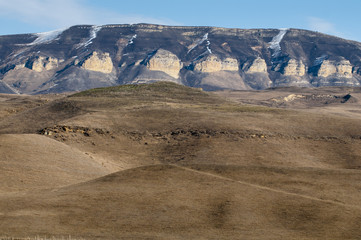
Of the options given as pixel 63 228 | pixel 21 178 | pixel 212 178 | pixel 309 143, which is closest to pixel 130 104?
pixel 309 143

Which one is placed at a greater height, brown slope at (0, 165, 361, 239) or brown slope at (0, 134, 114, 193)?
brown slope at (0, 165, 361, 239)

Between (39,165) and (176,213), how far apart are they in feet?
67.1

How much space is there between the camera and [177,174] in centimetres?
3569

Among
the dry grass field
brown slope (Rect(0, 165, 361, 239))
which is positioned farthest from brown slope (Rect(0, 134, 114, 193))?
brown slope (Rect(0, 165, 361, 239))

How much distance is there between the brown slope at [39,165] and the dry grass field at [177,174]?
0.11 meters

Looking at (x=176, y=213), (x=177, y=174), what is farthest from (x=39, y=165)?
(x=176, y=213)

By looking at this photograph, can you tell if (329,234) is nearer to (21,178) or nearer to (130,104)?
(21,178)

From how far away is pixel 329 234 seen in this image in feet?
83.7

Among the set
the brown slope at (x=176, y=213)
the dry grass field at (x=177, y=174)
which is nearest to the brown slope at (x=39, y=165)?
the dry grass field at (x=177, y=174)

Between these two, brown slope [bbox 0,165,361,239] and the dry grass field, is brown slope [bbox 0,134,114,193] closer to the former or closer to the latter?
the dry grass field

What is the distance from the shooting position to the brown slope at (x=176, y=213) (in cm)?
2575

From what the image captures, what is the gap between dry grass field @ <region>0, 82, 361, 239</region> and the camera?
87.8 ft

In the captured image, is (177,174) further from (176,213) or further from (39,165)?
(39,165)

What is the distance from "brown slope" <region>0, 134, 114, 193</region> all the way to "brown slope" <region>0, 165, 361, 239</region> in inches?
306
